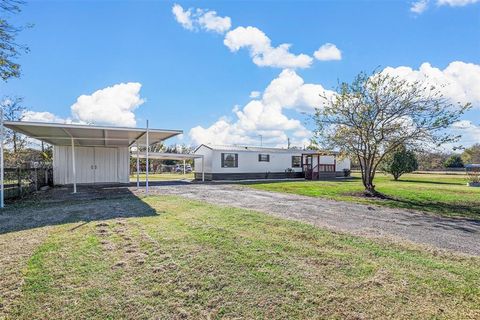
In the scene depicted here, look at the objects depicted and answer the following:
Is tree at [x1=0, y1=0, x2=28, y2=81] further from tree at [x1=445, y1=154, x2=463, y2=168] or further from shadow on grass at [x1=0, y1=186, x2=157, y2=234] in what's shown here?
tree at [x1=445, y1=154, x2=463, y2=168]

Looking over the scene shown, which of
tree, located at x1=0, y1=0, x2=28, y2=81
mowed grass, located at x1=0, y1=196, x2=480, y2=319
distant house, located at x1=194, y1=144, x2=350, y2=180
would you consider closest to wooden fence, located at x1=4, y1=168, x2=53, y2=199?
tree, located at x1=0, y1=0, x2=28, y2=81

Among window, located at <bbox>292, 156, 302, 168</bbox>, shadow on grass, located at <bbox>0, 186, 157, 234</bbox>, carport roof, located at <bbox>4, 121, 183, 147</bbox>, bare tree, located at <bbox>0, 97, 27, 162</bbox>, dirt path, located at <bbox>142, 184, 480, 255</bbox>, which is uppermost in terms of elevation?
bare tree, located at <bbox>0, 97, 27, 162</bbox>

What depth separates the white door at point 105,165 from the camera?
16.2 m

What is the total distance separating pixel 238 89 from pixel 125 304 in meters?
17.5

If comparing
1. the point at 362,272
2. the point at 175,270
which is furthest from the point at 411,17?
the point at 175,270

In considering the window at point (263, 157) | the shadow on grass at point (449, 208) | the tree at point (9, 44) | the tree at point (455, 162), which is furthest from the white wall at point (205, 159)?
the tree at point (455, 162)

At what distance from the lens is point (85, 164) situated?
15.9 meters

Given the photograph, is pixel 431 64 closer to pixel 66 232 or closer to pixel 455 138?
pixel 455 138

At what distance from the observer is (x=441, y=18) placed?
31.5 feet

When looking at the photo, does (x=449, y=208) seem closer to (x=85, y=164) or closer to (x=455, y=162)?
(x=85, y=164)

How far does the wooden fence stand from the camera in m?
9.09

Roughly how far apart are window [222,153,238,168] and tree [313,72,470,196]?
9.74 meters

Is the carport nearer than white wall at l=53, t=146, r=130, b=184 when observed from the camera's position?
Yes

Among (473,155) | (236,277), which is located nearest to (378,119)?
(236,277)
